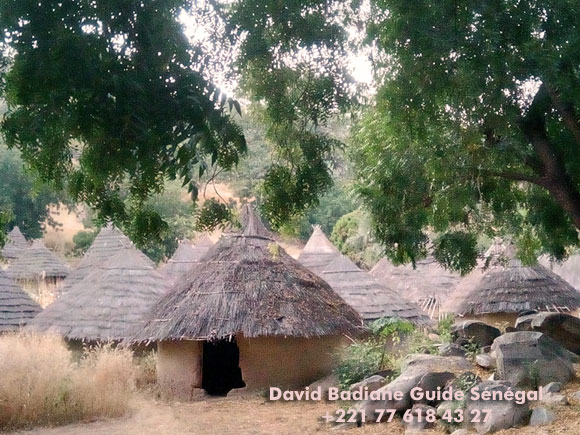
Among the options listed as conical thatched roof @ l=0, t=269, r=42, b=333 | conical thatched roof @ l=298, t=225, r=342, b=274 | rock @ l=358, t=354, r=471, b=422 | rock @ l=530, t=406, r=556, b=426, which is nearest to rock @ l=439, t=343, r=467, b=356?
rock @ l=358, t=354, r=471, b=422

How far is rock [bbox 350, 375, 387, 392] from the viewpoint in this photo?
9055mm

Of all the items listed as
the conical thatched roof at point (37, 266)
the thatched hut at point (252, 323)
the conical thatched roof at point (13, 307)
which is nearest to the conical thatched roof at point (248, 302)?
the thatched hut at point (252, 323)

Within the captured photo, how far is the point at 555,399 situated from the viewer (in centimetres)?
709

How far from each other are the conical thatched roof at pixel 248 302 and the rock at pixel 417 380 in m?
2.60

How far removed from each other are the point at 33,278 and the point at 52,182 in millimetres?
22414

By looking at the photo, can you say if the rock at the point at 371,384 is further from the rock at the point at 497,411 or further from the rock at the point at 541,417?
the rock at the point at 541,417

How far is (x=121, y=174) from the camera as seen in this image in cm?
382

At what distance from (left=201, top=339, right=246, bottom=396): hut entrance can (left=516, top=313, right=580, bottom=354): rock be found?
5.78 metres

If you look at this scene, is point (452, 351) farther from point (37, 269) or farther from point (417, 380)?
point (37, 269)

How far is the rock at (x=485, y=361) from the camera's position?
28.7 ft

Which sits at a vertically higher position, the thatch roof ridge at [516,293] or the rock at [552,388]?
the thatch roof ridge at [516,293]

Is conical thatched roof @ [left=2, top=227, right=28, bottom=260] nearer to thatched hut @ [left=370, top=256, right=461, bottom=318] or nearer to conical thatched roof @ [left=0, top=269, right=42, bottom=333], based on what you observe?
conical thatched roof @ [left=0, top=269, right=42, bottom=333]

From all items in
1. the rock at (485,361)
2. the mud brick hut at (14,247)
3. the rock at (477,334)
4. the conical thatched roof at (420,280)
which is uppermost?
the mud brick hut at (14,247)

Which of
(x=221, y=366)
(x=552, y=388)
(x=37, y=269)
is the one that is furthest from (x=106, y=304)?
(x=37, y=269)
